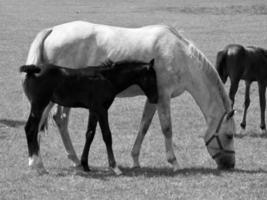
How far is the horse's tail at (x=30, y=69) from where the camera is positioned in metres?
8.96

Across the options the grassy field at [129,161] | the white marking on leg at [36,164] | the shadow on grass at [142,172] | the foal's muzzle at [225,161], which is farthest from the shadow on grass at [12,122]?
the foal's muzzle at [225,161]

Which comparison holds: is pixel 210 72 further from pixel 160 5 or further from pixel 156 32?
pixel 160 5

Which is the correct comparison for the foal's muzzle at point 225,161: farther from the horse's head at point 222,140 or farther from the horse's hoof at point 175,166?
the horse's hoof at point 175,166

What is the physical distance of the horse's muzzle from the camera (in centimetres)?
983

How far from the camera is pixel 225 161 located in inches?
388

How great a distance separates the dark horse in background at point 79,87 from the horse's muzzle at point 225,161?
→ 1.57 metres

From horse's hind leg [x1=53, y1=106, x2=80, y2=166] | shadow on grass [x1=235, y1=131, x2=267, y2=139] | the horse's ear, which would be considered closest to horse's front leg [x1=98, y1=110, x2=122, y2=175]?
horse's hind leg [x1=53, y1=106, x2=80, y2=166]

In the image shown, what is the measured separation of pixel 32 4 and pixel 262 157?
46218mm

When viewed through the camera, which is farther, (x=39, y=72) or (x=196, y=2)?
(x=196, y=2)

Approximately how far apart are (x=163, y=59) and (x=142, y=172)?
5.35 ft

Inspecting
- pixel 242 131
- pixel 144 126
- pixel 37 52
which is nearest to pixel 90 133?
pixel 144 126

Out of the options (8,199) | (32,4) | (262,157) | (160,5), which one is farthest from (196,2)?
(8,199)

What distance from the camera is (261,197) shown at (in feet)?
26.2

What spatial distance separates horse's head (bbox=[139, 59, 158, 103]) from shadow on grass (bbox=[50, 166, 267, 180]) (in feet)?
3.44
